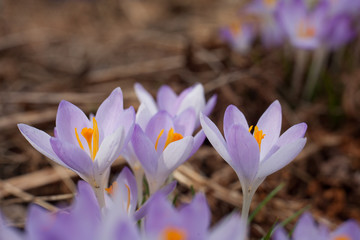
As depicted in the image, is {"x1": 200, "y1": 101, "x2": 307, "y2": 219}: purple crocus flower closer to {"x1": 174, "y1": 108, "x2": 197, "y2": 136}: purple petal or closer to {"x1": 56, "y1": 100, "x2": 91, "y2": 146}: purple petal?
{"x1": 174, "y1": 108, "x2": 197, "y2": 136}: purple petal

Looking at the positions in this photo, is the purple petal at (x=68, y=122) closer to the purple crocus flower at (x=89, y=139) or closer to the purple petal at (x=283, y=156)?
the purple crocus flower at (x=89, y=139)

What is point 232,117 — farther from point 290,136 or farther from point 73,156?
point 73,156

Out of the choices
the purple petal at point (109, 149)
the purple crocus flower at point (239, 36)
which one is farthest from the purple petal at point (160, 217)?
the purple crocus flower at point (239, 36)

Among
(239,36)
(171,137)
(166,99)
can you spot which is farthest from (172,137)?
(239,36)

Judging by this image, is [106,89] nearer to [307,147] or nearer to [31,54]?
[31,54]

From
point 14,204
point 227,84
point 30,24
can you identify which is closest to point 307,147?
point 227,84
